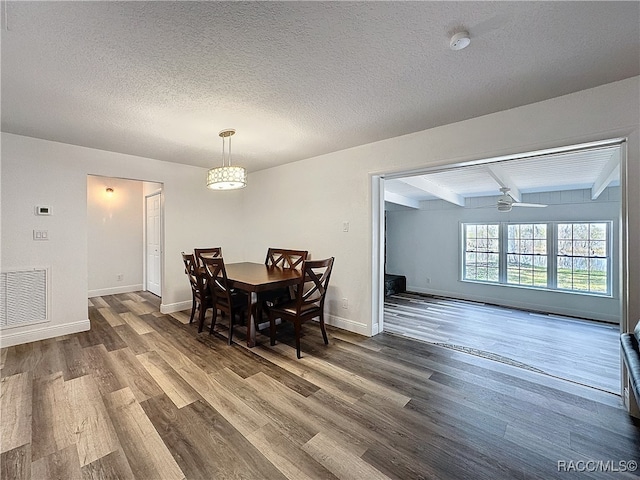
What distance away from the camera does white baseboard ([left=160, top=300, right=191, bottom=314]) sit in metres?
4.28

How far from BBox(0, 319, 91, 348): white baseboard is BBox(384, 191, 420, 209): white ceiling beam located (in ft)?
16.6

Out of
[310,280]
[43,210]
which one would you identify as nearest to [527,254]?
[310,280]

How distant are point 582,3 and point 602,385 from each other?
9.29 feet

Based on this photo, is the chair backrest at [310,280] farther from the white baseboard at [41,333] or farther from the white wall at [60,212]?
the white baseboard at [41,333]

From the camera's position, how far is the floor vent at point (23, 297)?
3.00m

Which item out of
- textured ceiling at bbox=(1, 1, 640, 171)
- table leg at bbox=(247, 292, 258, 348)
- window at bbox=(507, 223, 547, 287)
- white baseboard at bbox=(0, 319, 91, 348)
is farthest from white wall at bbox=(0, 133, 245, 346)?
window at bbox=(507, 223, 547, 287)

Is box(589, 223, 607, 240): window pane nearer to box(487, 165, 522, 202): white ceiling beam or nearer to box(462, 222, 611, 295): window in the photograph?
box(462, 222, 611, 295): window

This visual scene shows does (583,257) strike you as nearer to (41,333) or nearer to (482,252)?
(482,252)

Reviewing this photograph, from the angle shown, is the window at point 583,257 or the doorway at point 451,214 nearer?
the doorway at point 451,214

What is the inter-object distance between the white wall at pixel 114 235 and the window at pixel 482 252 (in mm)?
7405

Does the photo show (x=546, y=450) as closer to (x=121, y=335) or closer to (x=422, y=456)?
(x=422, y=456)

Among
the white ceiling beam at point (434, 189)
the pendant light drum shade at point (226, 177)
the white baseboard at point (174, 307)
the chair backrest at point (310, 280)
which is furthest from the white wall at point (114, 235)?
the white ceiling beam at point (434, 189)

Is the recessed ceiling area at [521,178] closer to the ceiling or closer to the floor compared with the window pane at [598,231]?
closer to the ceiling

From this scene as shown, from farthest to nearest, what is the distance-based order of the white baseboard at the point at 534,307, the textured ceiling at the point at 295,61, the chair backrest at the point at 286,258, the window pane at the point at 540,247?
the window pane at the point at 540,247 < the white baseboard at the point at 534,307 < the chair backrest at the point at 286,258 < the textured ceiling at the point at 295,61
